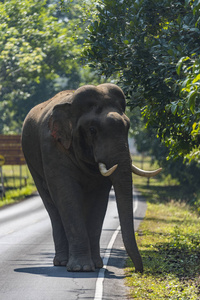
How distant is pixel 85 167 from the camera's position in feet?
42.7

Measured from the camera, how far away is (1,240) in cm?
1861

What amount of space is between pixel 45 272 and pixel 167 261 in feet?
10.5

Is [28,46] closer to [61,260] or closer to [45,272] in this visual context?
[61,260]

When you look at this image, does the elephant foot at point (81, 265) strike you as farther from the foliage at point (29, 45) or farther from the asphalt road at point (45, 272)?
the foliage at point (29, 45)

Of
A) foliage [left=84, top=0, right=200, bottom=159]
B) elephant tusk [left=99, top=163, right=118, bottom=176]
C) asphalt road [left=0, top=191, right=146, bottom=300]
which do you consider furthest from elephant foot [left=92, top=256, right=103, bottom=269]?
foliage [left=84, top=0, right=200, bottom=159]

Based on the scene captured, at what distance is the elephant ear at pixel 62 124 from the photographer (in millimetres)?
13008

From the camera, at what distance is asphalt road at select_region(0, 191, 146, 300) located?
35.6 feet

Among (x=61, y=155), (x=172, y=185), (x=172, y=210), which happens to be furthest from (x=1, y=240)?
(x=172, y=185)

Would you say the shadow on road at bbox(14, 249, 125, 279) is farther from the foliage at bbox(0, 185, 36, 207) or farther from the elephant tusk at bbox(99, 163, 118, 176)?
the foliage at bbox(0, 185, 36, 207)

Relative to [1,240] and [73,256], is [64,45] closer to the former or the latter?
[1,240]

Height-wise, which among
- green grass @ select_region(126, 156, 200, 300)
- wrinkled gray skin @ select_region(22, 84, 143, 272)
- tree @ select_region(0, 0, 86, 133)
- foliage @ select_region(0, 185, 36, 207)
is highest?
wrinkled gray skin @ select_region(22, 84, 143, 272)

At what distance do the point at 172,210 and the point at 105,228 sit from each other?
9590 millimetres

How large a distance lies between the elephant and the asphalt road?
18.6 inches

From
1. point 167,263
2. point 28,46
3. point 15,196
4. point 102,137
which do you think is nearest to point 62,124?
point 102,137
